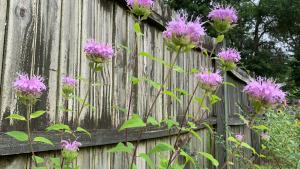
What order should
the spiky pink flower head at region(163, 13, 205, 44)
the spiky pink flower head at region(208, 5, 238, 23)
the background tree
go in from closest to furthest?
1. the spiky pink flower head at region(163, 13, 205, 44)
2. the spiky pink flower head at region(208, 5, 238, 23)
3. the background tree

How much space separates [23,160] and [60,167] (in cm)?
20

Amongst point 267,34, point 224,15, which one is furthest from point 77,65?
point 267,34

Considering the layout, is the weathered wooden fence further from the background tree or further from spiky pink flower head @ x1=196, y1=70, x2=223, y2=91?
the background tree

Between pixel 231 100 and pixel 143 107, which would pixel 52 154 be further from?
pixel 231 100

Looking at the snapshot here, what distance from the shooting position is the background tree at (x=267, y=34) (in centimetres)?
2614

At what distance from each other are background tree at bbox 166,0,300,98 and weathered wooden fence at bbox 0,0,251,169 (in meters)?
20.7

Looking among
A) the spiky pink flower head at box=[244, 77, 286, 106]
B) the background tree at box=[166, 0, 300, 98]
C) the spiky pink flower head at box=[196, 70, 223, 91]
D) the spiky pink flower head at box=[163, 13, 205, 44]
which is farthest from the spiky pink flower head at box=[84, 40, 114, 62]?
the background tree at box=[166, 0, 300, 98]

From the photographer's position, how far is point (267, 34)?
32469mm

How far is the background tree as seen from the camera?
26.1 m

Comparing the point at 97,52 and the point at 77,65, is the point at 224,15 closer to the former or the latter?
the point at 97,52

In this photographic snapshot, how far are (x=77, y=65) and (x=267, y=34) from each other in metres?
32.0

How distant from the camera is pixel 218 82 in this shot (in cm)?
214

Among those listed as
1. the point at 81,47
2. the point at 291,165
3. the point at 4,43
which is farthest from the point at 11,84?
the point at 291,165

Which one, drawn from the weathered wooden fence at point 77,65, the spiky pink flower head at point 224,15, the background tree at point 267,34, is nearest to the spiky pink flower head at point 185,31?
the spiky pink flower head at point 224,15
